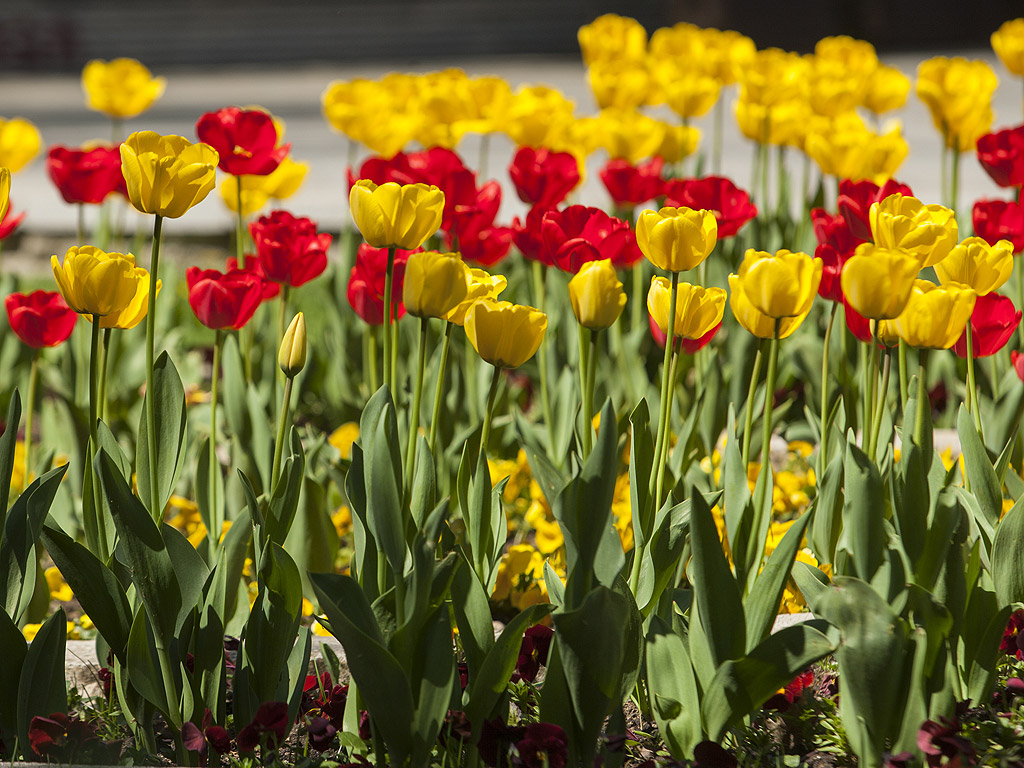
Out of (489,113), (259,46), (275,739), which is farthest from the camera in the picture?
(259,46)

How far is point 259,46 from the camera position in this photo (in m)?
18.6

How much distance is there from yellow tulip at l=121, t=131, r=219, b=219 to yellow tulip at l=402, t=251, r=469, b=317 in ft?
0.97

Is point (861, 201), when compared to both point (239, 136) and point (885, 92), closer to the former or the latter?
point (239, 136)

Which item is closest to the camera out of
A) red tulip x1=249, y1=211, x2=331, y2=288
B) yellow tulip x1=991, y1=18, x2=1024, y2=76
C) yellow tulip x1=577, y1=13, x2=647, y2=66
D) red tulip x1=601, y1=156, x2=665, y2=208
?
red tulip x1=249, y1=211, x2=331, y2=288

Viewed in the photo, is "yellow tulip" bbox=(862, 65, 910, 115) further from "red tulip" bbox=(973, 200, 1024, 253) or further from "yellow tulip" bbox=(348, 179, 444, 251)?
"yellow tulip" bbox=(348, 179, 444, 251)

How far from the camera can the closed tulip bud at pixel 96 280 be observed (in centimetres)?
148

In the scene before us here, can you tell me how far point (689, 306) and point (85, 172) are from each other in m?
1.44

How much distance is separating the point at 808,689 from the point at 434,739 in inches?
24.4

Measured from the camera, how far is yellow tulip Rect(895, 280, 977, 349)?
4.75ft

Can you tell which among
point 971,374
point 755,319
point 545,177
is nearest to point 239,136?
point 545,177

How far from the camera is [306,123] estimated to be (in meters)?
11.4

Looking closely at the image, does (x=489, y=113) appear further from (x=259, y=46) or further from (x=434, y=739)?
(x=259, y=46)

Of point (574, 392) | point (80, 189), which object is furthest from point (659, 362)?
point (80, 189)

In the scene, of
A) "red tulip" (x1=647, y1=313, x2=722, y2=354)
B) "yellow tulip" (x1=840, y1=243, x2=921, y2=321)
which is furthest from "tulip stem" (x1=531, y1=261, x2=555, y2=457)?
Result: "yellow tulip" (x1=840, y1=243, x2=921, y2=321)
